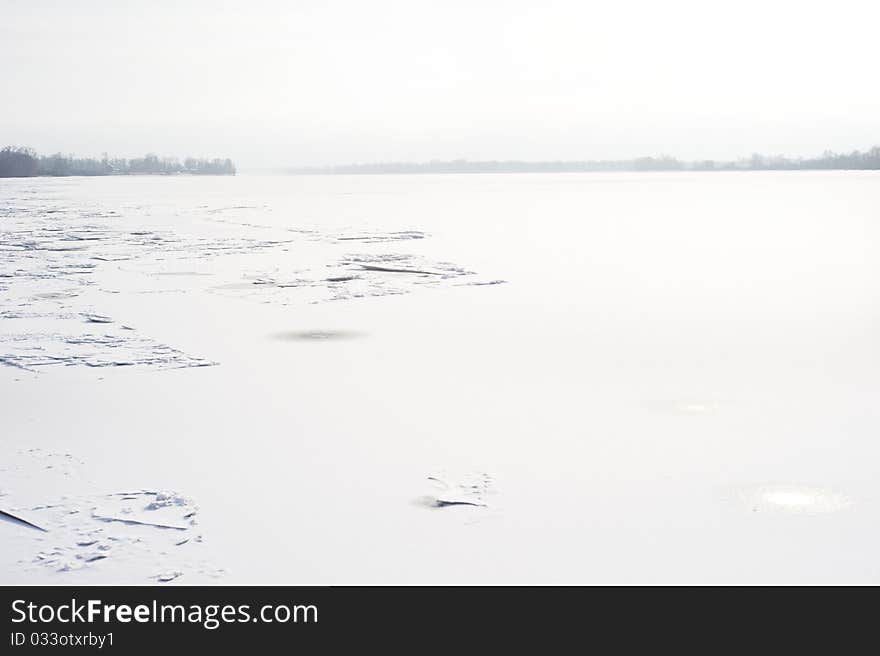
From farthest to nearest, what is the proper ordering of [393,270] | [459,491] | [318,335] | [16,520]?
[393,270]
[318,335]
[459,491]
[16,520]

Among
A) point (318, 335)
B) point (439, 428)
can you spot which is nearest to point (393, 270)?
point (318, 335)

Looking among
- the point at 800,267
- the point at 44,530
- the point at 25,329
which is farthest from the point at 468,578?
the point at 800,267

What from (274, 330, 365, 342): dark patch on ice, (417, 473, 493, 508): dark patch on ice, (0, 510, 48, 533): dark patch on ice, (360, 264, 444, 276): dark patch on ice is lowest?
(0, 510, 48, 533): dark patch on ice

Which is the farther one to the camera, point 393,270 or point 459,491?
point 393,270

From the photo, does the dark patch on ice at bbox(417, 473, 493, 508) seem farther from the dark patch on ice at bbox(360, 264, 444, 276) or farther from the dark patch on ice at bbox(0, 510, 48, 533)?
the dark patch on ice at bbox(360, 264, 444, 276)

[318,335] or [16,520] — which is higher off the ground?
[318,335]

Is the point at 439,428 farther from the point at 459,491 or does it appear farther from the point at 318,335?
the point at 318,335

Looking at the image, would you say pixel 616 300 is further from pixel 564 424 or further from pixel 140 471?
pixel 140 471

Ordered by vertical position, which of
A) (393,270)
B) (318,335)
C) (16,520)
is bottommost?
(16,520)

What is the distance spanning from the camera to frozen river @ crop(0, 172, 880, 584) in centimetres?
272

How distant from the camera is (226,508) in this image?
308cm

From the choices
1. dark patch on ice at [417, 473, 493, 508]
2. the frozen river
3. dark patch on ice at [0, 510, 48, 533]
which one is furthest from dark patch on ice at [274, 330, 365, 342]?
dark patch on ice at [0, 510, 48, 533]

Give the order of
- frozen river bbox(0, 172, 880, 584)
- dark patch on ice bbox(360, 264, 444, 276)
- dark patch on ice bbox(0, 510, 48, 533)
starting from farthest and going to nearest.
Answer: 1. dark patch on ice bbox(360, 264, 444, 276)
2. dark patch on ice bbox(0, 510, 48, 533)
3. frozen river bbox(0, 172, 880, 584)

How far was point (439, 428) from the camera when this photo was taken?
406 cm
